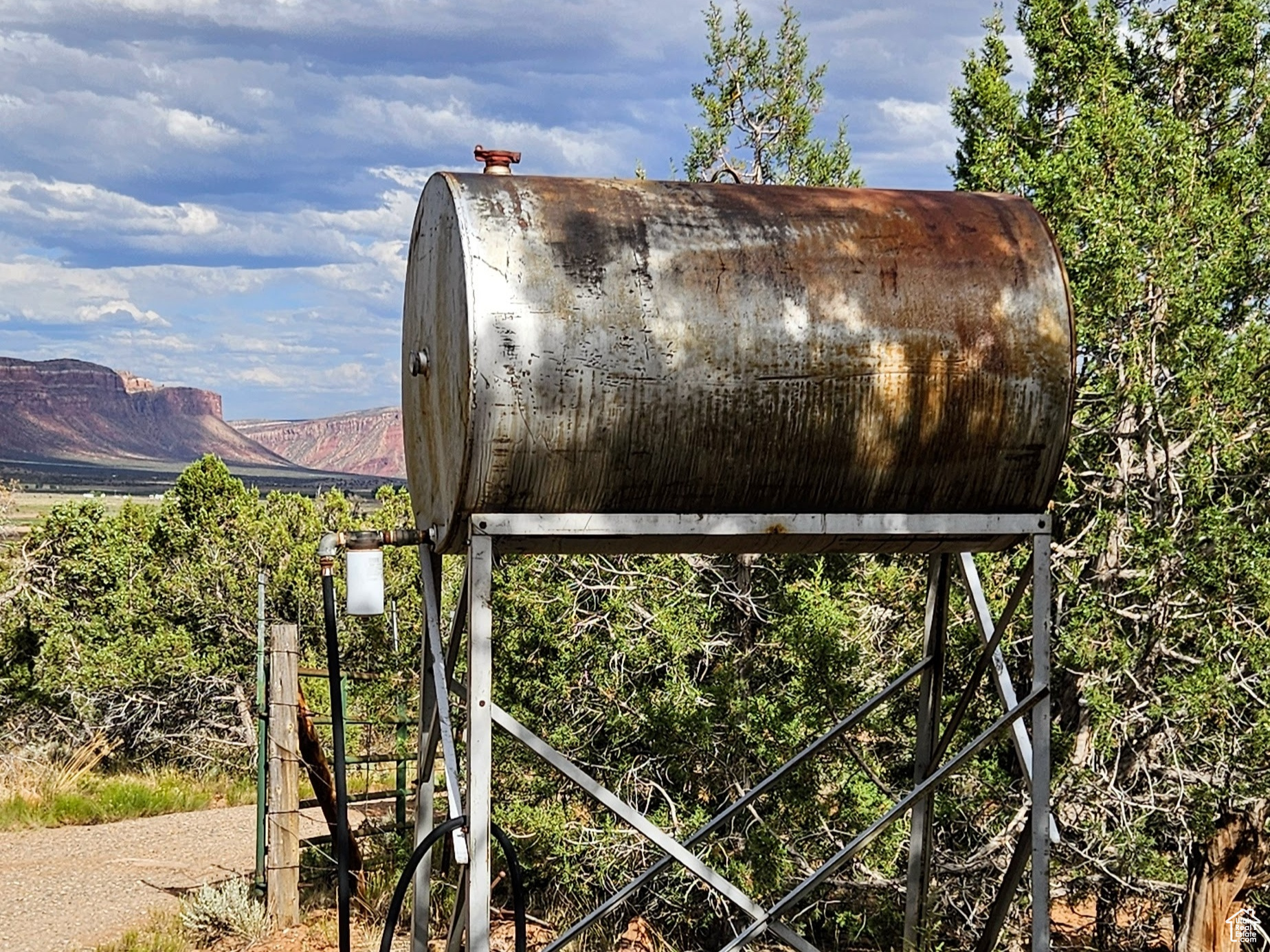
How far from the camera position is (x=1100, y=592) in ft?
24.8

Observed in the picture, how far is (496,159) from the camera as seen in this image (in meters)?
4.39

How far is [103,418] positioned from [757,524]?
156542 millimetres

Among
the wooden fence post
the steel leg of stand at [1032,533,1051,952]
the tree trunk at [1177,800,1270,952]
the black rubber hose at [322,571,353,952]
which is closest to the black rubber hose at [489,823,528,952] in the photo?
the black rubber hose at [322,571,353,952]

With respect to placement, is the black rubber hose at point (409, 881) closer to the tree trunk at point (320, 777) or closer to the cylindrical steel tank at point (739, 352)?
the cylindrical steel tank at point (739, 352)

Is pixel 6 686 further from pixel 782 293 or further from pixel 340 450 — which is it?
pixel 340 450

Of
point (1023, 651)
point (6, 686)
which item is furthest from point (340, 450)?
point (1023, 651)

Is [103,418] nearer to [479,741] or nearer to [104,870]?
[104,870]

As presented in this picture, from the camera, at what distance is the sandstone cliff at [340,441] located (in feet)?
364

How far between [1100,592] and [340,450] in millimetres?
118439

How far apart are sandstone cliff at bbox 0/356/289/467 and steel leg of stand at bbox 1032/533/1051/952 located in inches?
5136

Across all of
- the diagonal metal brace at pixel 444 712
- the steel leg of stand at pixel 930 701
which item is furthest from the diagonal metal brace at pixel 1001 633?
the diagonal metal brace at pixel 444 712

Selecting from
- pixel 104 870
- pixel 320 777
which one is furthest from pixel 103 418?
pixel 320 777

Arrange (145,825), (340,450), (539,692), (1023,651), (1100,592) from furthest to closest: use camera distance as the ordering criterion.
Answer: (340,450) → (145,825) → (539,692) → (1023,651) → (1100,592)

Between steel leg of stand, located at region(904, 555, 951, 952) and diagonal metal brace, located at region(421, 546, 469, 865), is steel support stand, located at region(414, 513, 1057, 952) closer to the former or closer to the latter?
diagonal metal brace, located at region(421, 546, 469, 865)
